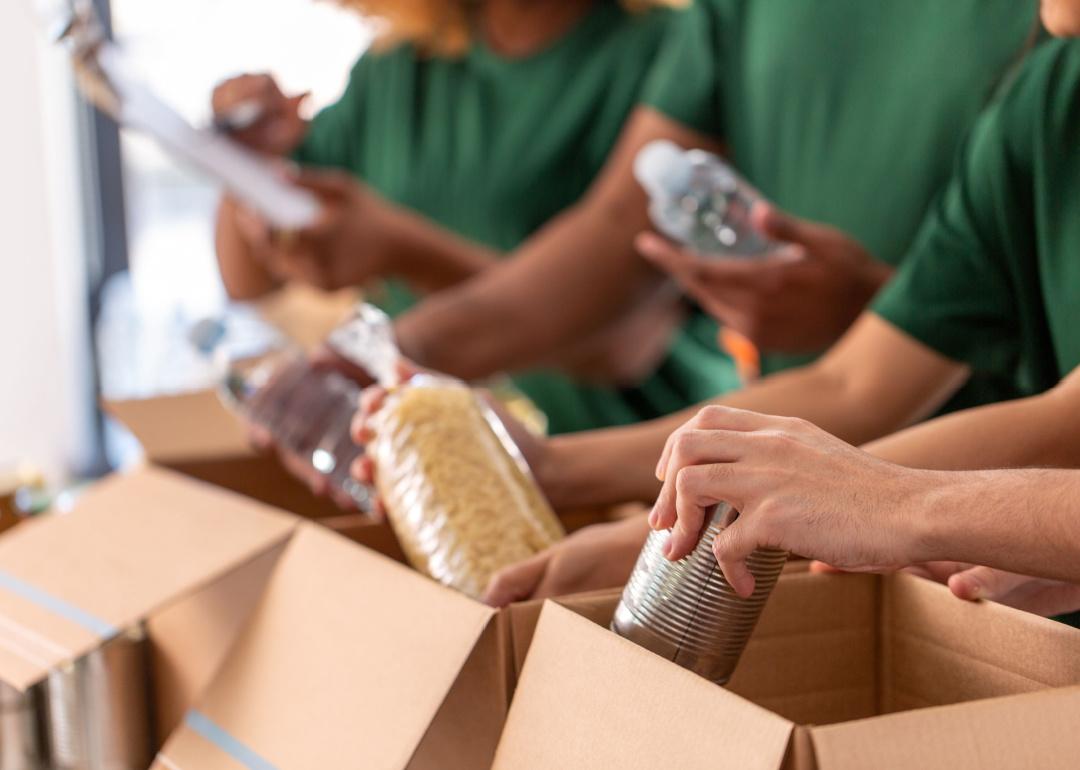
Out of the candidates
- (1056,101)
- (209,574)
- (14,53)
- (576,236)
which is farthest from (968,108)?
(14,53)

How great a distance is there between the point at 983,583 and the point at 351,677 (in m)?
0.39

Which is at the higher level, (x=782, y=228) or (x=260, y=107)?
(x=782, y=228)

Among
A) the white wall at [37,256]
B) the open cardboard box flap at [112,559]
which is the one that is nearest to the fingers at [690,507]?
the open cardboard box flap at [112,559]

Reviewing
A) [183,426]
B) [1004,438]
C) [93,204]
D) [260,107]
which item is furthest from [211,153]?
[93,204]

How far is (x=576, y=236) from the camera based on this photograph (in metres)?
1.81

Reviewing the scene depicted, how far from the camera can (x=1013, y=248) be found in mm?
1043

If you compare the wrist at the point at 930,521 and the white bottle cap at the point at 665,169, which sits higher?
the wrist at the point at 930,521

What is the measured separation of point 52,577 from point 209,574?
163 millimetres

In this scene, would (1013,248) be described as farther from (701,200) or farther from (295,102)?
(295,102)

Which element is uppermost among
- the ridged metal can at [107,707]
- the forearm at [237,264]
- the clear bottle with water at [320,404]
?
the clear bottle with water at [320,404]

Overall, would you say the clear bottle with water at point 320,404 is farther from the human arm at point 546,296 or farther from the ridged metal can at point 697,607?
the ridged metal can at point 697,607

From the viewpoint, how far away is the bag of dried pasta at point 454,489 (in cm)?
94

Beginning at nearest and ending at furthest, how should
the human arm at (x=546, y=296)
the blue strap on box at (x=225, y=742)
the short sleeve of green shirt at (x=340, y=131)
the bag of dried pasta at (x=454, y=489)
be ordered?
the blue strap on box at (x=225, y=742)
the bag of dried pasta at (x=454, y=489)
the human arm at (x=546, y=296)
the short sleeve of green shirt at (x=340, y=131)

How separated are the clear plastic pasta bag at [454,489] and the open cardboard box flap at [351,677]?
0.07 metres
